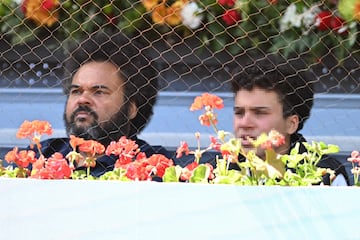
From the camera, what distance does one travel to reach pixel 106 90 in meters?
2.57

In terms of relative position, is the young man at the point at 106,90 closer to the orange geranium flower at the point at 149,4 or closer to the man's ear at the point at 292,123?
the orange geranium flower at the point at 149,4

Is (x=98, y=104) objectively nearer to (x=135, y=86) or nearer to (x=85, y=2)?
(x=135, y=86)

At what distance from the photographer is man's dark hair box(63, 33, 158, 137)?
2535 millimetres

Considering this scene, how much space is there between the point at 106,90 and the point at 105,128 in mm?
101

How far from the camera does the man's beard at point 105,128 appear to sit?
8.37 feet

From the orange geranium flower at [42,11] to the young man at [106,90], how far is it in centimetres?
10

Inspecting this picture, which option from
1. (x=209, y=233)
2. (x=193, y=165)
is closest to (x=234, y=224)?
(x=209, y=233)

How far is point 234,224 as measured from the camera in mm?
2016

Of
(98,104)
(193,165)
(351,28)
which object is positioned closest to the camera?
(193,165)

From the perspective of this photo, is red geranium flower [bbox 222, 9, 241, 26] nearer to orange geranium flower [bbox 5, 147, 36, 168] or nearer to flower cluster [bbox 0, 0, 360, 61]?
flower cluster [bbox 0, 0, 360, 61]

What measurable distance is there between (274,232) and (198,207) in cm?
16

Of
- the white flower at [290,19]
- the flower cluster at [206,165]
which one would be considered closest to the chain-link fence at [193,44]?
the white flower at [290,19]

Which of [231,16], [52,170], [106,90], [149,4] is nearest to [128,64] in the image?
[106,90]

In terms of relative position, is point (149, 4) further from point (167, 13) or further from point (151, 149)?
point (151, 149)
